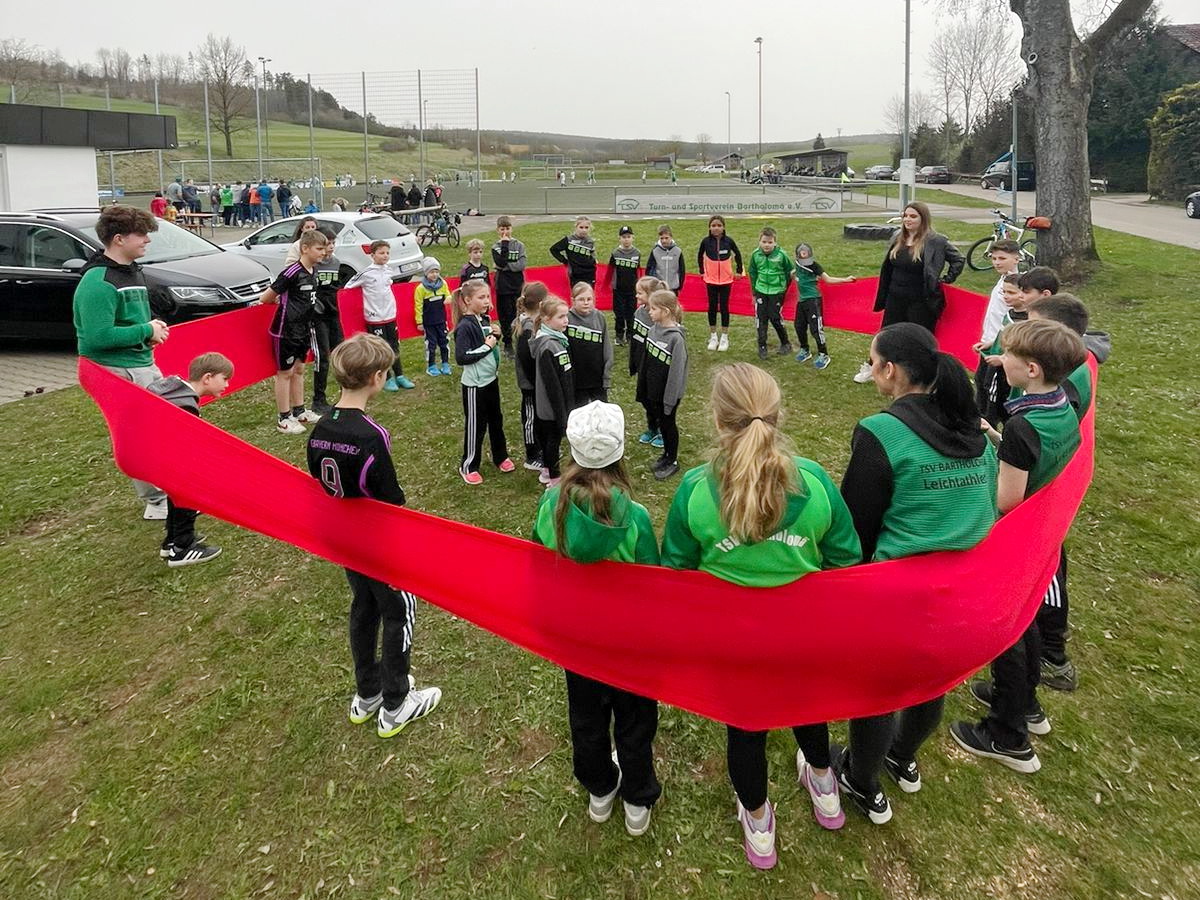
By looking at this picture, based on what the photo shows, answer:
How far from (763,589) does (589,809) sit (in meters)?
1.30

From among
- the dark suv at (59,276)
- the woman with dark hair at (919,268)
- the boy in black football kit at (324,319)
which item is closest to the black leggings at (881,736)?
the woman with dark hair at (919,268)

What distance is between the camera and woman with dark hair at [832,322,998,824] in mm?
2562

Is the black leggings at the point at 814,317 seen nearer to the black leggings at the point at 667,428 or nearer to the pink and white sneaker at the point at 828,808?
the black leggings at the point at 667,428

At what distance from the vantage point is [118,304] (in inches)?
196

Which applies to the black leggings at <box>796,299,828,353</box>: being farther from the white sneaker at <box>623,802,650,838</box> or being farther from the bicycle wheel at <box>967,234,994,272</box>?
the bicycle wheel at <box>967,234,994,272</box>

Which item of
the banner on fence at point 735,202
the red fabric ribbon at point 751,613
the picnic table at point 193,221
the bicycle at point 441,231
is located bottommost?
the red fabric ribbon at point 751,613

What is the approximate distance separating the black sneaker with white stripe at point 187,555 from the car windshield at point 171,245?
679 cm

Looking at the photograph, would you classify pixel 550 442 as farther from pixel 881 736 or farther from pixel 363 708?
pixel 881 736

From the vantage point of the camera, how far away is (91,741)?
3562 mm

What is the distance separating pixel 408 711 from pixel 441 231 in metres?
20.9

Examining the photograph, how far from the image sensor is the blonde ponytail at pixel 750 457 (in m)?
2.35

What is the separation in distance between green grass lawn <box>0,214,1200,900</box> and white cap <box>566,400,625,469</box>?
1.61 feet

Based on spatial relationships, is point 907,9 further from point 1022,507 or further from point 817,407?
point 1022,507

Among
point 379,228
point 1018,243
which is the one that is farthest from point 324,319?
point 1018,243
